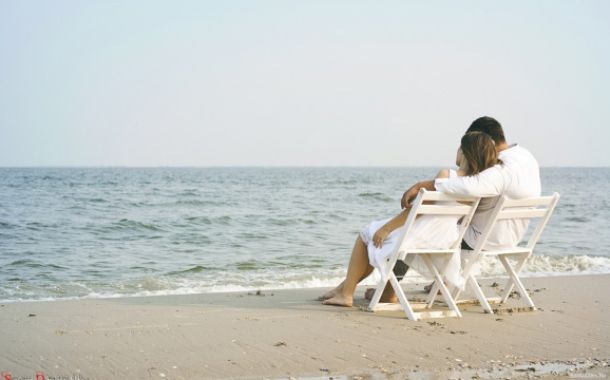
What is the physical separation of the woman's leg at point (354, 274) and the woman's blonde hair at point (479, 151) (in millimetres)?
1219

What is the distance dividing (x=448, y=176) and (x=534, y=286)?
3067 millimetres

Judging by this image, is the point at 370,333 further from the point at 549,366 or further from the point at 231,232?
the point at 231,232

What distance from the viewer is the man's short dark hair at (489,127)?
609cm

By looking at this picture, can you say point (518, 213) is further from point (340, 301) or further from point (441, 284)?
point (340, 301)

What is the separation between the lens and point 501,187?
584 centimetres

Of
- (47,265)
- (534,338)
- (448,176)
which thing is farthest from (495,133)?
(47,265)

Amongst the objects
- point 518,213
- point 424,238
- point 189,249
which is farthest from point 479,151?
point 189,249

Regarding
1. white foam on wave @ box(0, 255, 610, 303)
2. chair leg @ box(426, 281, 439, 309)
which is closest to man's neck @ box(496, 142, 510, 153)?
chair leg @ box(426, 281, 439, 309)

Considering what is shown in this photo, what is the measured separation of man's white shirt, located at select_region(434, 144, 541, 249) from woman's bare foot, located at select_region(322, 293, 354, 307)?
1191 millimetres

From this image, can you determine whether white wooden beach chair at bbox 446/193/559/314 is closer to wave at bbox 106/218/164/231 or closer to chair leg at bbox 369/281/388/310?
chair leg at bbox 369/281/388/310

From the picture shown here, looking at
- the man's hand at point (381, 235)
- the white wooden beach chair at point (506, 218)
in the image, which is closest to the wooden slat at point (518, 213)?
the white wooden beach chair at point (506, 218)

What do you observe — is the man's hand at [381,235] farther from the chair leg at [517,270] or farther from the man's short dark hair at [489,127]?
the chair leg at [517,270]

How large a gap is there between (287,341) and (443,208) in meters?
1.71

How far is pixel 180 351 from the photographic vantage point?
474 cm
